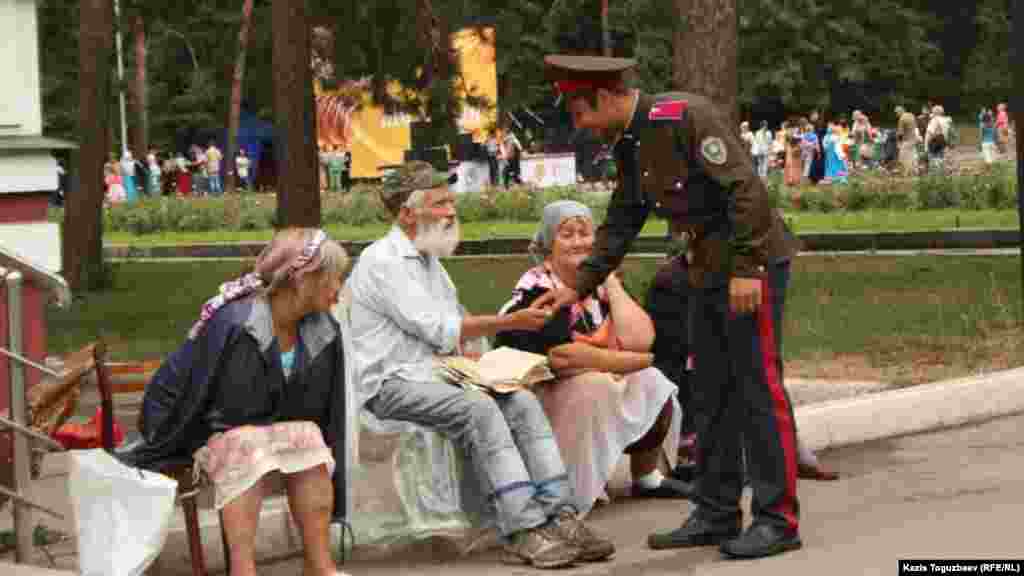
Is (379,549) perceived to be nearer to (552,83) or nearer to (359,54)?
(552,83)

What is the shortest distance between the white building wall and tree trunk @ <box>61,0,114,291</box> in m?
9.39

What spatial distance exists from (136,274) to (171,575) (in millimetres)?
17398

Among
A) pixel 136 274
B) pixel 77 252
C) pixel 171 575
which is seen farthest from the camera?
pixel 136 274

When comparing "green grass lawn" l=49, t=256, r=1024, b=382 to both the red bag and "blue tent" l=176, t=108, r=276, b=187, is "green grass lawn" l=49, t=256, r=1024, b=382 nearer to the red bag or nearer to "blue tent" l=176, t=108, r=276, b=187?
the red bag

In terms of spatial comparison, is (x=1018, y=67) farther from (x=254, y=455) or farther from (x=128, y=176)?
(x=128, y=176)

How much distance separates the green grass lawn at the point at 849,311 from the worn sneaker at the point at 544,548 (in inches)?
163

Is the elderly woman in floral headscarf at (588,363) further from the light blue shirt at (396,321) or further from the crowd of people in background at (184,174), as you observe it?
the crowd of people in background at (184,174)

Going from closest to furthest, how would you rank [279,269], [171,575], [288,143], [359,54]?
1. [279,269]
2. [171,575]
3. [288,143]
4. [359,54]

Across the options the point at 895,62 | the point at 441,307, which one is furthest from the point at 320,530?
the point at 895,62

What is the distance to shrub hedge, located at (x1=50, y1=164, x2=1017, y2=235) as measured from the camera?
2934 centimetres

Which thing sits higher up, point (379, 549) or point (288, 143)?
point (288, 143)

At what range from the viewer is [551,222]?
838 cm

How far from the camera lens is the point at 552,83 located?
7500mm

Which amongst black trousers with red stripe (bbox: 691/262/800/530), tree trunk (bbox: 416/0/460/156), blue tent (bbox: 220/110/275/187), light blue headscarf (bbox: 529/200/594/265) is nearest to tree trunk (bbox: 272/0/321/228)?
tree trunk (bbox: 416/0/460/156)
